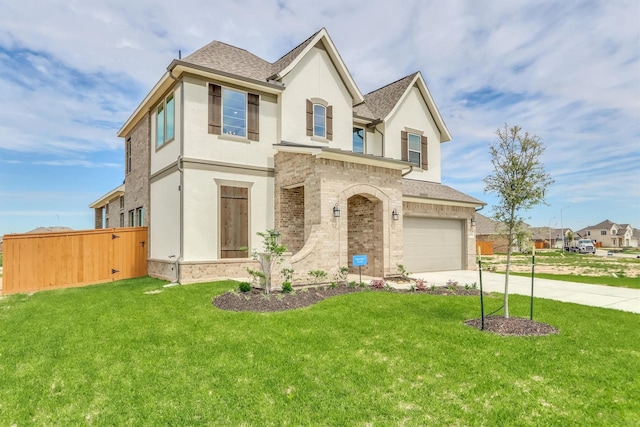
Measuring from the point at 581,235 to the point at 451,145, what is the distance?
100843mm

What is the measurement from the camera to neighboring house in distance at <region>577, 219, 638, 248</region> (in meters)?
89.9

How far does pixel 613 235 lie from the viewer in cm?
9050

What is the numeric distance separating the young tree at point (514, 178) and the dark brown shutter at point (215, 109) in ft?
31.0

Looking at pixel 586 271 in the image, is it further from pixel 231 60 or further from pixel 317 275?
pixel 231 60

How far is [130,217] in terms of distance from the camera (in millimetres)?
18141

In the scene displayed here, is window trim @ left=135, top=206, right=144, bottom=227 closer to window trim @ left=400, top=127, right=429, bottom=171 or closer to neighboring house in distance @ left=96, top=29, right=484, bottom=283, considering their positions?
neighboring house in distance @ left=96, top=29, right=484, bottom=283

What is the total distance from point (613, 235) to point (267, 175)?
109105 mm

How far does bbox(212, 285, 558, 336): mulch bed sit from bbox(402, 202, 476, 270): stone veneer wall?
18.0ft

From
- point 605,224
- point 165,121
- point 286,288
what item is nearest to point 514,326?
point 286,288

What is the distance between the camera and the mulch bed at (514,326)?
20.8ft

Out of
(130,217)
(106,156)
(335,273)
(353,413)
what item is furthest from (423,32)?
(106,156)

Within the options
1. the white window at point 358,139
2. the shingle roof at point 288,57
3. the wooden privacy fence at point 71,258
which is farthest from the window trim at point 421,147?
the wooden privacy fence at point 71,258

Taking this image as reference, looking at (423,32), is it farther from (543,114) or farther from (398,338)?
(398,338)

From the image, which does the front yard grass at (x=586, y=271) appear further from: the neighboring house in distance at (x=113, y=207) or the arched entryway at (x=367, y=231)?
the neighboring house in distance at (x=113, y=207)
